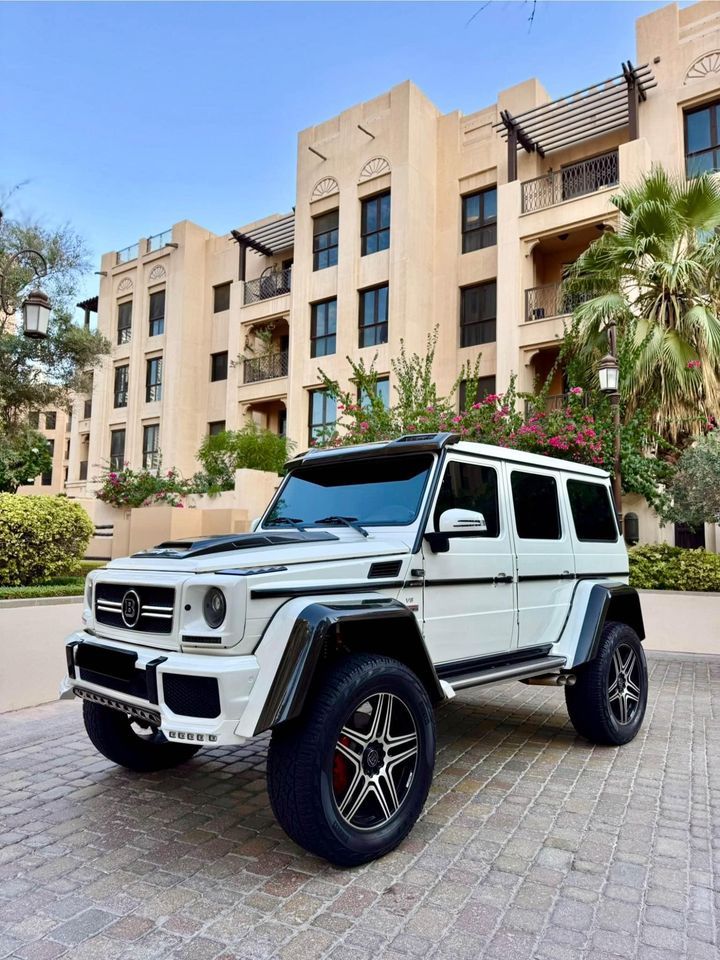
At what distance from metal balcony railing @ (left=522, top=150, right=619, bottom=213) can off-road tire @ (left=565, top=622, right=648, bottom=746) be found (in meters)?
18.0

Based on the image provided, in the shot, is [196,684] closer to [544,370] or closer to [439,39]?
[439,39]

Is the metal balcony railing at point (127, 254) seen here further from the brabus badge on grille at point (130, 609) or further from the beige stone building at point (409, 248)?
the brabus badge on grille at point (130, 609)

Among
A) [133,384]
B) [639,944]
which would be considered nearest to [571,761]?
[639,944]

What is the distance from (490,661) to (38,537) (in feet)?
37.6

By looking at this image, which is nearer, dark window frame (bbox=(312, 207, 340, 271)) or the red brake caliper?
the red brake caliper

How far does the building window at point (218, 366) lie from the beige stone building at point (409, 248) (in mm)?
97

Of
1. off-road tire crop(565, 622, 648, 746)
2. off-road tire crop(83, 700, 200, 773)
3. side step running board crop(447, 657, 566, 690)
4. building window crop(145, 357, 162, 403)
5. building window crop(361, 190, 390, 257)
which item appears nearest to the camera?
side step running board crop(447, 657, 566, 690)

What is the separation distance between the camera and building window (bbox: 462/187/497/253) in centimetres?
2258

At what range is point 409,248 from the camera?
22.3 m

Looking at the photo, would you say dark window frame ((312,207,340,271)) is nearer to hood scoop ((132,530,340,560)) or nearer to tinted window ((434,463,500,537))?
tinted window ((434,463,500,537))

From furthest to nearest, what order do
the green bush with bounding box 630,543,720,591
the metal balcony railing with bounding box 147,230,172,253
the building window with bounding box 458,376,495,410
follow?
1. the metal balcony railing with bounding box 147,230,172,253
2. the building window with bounding box 458,376,495,410
3. the green bush with bounding box 630,543,720,591

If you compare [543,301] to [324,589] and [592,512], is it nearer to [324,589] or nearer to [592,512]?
[592,512]

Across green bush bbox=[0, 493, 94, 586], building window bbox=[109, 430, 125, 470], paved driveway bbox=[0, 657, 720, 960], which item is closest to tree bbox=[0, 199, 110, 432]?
green bush bbox=[0, 493, 94, 586]

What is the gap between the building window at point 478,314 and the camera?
73.2 ft
